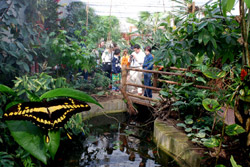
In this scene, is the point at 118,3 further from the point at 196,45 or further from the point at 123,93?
the point at 196,45

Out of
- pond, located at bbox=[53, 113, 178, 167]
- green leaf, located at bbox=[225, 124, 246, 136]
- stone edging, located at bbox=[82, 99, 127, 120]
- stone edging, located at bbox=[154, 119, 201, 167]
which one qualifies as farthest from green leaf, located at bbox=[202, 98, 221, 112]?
stone edging, located at bbox=[82, 99, 127, 120]

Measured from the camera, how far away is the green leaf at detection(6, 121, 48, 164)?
1.61 ft

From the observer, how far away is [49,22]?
4.93m

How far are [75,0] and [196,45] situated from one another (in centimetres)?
650

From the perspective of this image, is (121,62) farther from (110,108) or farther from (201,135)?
(201,135)

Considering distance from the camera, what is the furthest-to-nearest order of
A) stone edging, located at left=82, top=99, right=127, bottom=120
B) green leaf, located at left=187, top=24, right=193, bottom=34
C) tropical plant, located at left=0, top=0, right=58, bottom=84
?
1. stone edging, located at left=82, top=99, right=127, bottom=120
2. tropical plant, located at left=0, top=0, right=58, bottom=84
3. green leaf, located at left=187, top=24, right=193, bottom=34

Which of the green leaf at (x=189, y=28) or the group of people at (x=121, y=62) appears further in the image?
the group of people at (x=121, y=62)

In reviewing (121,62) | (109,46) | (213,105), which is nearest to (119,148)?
(213,105)

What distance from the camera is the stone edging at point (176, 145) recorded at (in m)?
2.80

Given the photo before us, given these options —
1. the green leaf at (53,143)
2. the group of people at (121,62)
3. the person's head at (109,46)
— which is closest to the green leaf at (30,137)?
the green leaf at (53,143)

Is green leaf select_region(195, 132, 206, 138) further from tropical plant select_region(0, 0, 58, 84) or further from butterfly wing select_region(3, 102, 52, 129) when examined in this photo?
butterfly wing select_region(3, 102, 52, 129)

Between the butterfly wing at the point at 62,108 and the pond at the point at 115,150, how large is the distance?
8.28ft

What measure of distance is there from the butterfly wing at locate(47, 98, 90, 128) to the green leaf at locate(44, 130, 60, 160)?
20mm

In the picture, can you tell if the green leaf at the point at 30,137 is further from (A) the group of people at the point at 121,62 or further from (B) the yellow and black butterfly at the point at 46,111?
(A) the group of people at the point at 121,62
